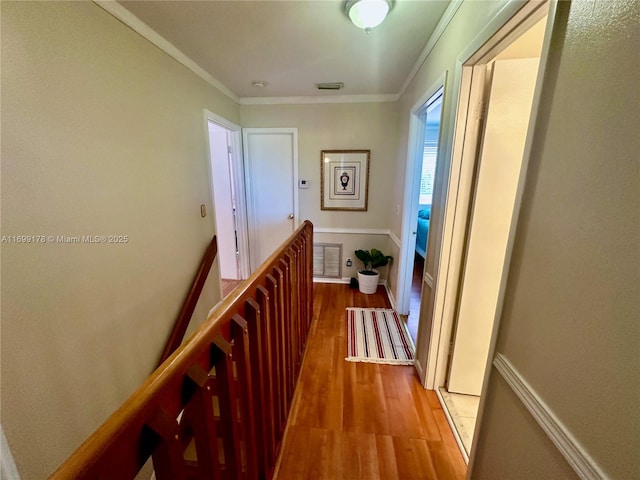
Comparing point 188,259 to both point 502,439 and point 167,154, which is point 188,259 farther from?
point 502,439

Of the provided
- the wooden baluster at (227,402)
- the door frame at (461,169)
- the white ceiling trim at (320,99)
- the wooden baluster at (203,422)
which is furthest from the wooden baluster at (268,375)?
the white ceiling trim at (320,99)

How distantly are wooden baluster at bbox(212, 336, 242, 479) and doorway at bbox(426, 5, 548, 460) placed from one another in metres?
1.25

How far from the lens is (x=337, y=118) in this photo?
9.98 feet

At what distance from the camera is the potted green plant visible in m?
3.15

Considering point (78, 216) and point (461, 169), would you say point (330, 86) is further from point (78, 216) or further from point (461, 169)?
point (78, 216)

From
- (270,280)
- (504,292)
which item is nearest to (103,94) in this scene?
(270,280)

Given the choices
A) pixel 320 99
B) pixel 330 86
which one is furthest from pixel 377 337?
pixel 320 99

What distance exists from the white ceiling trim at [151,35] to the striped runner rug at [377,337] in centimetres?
272

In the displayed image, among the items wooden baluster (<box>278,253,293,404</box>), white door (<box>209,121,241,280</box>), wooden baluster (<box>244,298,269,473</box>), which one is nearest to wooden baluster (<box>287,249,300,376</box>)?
wooden baluster (<box>278,253,293,404</box>)

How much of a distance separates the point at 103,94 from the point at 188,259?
1263 mm

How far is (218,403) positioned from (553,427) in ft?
2.99

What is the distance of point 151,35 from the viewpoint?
164 centimetres

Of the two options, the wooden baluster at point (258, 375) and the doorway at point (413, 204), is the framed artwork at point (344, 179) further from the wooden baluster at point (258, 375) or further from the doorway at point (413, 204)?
the wooden baluster at point (258, 375)

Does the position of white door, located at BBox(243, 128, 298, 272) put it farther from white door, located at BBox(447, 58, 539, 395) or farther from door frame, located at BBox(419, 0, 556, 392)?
white door, located at BBox(447, 58, 539, 395)
